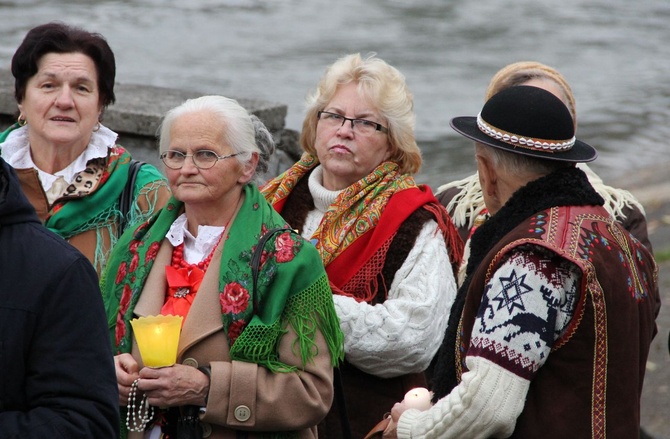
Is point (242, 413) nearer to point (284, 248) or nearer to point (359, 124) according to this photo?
point (284, 248)

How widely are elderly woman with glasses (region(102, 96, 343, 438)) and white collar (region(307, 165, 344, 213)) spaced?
0.55 m

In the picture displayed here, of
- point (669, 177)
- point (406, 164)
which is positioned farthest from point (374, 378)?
A: point (669, 177)

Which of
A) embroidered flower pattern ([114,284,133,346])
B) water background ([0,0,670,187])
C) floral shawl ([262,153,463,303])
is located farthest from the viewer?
water background ([0,0,670,187])

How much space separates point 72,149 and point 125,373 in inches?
42.0

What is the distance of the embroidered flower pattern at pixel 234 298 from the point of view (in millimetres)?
3166

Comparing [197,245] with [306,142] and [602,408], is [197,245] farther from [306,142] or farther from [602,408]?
[602,408]

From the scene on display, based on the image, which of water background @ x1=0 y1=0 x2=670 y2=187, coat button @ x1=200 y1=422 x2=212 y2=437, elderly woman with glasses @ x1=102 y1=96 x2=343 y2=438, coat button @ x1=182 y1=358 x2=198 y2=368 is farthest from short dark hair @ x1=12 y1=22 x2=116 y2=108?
water background @ x1=0 y1=0 x2=670 y2=187

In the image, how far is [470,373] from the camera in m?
2.78

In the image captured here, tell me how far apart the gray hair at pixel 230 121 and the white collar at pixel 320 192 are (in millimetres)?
581

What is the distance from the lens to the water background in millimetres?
11414

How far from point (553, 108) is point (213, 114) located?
1044 mm

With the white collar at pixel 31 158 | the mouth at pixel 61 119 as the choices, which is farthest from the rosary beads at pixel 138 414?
the mouth at pixel 61 119

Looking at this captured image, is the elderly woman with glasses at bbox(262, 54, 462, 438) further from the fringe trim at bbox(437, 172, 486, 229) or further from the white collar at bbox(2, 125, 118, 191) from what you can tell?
the white collar at bbox(2, 125, 118, 191)

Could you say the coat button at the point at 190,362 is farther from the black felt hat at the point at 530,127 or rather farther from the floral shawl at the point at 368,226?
the black felt hat at the point at 530,127
